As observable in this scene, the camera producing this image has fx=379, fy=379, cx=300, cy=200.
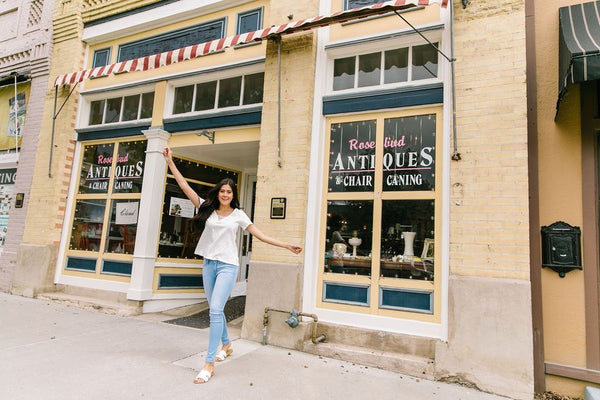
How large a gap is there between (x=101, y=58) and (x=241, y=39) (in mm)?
4258

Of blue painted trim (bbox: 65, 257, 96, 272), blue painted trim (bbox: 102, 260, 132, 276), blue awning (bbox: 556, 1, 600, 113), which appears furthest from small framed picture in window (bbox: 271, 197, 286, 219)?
blue painted trim (bbox: 65, 257, 96, 272)

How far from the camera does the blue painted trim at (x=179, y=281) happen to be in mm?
6910

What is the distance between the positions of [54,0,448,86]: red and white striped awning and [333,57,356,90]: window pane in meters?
0.71

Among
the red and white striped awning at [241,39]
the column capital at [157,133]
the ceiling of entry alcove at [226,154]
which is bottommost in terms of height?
the ceiling of entry alcove at [226,154]

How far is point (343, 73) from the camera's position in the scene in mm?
5590

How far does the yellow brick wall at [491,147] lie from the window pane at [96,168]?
648cm

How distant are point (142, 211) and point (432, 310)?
5.13m

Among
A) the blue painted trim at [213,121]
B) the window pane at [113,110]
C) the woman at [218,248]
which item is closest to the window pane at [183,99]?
the blue painted trim at [213,121]

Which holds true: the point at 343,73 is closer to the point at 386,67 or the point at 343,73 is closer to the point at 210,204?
the point at 386,67

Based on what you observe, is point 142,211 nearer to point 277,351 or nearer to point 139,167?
point 139,167

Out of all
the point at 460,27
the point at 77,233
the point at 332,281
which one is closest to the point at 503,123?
the point at 460,27

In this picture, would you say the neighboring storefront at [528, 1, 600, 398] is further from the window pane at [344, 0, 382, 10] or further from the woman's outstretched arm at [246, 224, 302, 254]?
the woman's outstretched arm at [246, 224, 302, 254]

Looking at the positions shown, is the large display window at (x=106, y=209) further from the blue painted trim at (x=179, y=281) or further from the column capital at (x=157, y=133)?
the blue painted trim at (x=179, y=281)

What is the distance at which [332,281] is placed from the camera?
5.11 metres
